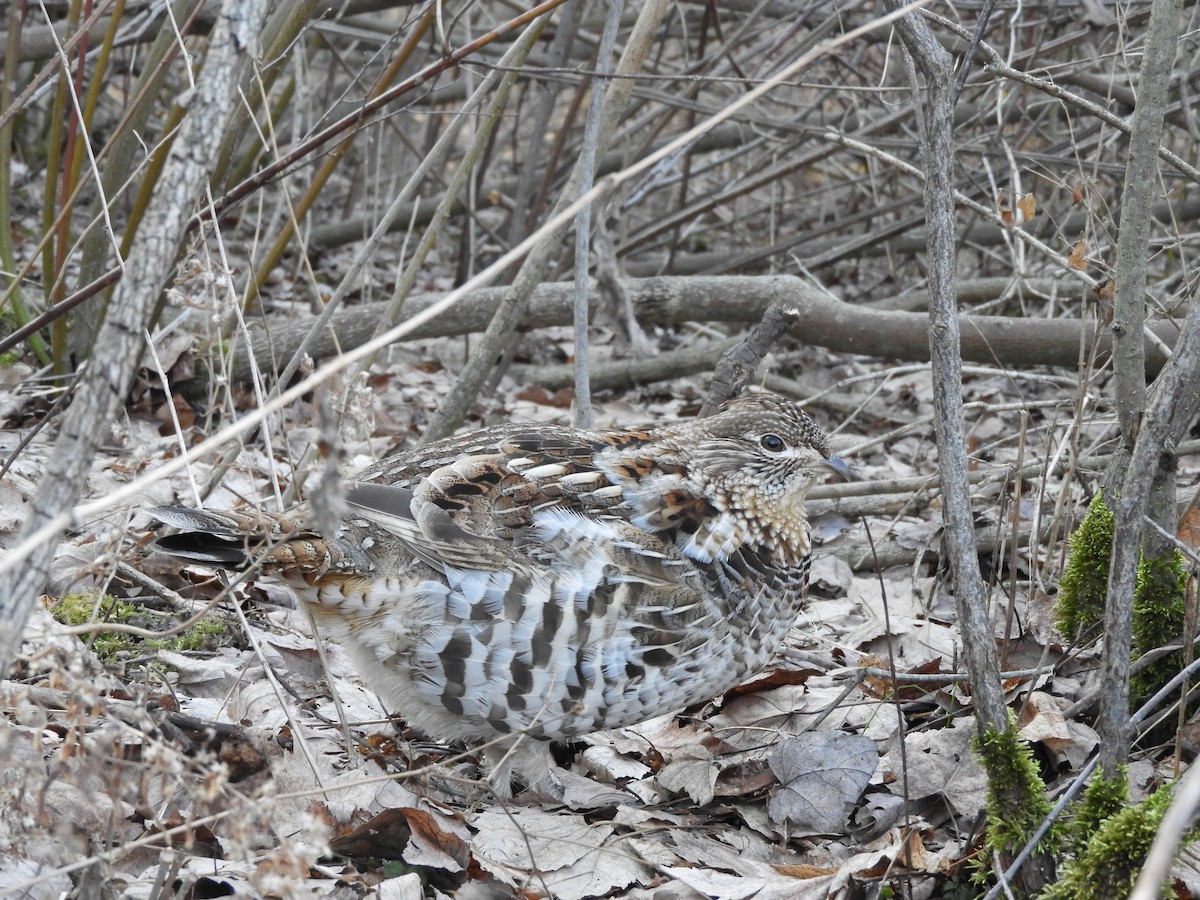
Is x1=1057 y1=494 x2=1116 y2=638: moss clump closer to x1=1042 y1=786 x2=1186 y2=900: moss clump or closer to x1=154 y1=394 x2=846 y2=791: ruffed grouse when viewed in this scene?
x1=154 y1=394 x2=846 y2=791: ruffed grouse

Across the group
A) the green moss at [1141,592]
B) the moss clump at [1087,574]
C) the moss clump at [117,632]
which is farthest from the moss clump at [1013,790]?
the moss clump at [117,632]

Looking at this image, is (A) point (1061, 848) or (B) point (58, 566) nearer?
(A) point (1061, 848)

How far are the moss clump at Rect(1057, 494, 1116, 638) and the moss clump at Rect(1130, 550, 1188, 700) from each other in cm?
14

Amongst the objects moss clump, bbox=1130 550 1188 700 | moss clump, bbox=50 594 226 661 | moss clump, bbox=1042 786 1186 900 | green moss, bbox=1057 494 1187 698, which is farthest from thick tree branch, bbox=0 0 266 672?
moss clump, bbox=1130 550 1188 700

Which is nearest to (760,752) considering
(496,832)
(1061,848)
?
(496,832)

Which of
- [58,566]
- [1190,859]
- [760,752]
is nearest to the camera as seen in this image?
[1190,859]

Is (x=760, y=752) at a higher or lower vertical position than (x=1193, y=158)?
lower

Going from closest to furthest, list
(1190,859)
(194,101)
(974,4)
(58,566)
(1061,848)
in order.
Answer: (194,101) < (1061,848) < (1190,859) < (58,566) < (974,4)

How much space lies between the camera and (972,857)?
9.44 feet

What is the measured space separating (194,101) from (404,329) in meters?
0.51

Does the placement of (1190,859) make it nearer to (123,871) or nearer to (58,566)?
(123,871)

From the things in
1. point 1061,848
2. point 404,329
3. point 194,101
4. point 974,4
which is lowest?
point 1061,848

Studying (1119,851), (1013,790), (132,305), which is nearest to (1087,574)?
(1013,790)

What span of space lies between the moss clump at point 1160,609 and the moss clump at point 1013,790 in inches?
32.4
